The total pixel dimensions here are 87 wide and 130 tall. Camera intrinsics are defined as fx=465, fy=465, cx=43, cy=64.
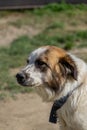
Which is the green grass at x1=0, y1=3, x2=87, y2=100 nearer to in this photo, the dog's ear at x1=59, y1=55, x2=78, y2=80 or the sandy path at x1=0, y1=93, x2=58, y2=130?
the sandy path at x1=0, y1=93, x2=58, y2=130

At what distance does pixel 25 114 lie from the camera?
246 inches

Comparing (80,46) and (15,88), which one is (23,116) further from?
(80,46)

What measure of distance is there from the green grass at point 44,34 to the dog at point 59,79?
99.0 inches

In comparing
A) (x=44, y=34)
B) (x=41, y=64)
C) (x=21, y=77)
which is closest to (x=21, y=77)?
(x=21, y=77)

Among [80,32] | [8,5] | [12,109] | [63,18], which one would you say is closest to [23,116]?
[12,109]

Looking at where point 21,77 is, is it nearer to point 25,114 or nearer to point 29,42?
point 25,114

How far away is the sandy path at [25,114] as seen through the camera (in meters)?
5.87

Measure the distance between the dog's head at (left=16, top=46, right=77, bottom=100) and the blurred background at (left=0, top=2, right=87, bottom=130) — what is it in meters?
1.68

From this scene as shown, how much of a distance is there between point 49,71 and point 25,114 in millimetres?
2211

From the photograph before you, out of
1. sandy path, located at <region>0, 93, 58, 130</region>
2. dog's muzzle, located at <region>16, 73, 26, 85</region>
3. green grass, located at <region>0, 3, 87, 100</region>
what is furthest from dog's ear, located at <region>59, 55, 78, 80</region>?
green grass, located at <region>0, 3, 87, 100</region>

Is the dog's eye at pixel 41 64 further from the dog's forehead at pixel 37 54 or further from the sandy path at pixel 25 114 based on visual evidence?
the sandy path at pixel 25 114

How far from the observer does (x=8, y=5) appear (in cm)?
1236

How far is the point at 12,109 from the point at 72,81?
2.34 meters

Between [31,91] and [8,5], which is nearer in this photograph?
[31,91]
